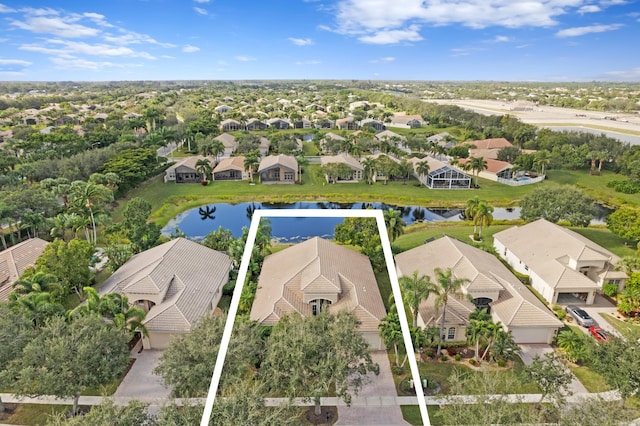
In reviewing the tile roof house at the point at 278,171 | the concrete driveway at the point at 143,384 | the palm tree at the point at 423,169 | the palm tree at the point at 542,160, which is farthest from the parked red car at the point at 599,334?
the tile roof house at the point at 278,171

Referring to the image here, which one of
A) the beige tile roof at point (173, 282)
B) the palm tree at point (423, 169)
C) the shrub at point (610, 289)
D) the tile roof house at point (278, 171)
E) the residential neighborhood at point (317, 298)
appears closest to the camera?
the residential neighborhood at point (317, 298)

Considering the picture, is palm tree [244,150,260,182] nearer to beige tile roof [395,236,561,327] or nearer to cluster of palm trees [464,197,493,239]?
cluster of palm trees [464,197,493,239]

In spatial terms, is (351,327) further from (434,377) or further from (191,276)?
(191,276)

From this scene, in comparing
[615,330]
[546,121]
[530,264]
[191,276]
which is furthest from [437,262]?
[546,121]

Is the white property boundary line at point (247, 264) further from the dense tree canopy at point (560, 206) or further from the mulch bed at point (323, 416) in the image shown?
the dense tree canopy at point (560, 206)

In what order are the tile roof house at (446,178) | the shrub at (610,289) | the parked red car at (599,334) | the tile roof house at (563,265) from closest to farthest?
the parked red car at (599,334)
the tile roof house at (563,265)
the shrub at (610,289)
the tile roof house at (446,178)

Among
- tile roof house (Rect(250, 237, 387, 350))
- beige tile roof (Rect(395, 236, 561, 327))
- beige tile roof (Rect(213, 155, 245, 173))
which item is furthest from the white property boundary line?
beige tile roof (Rect(213, 155, 245, 173))
